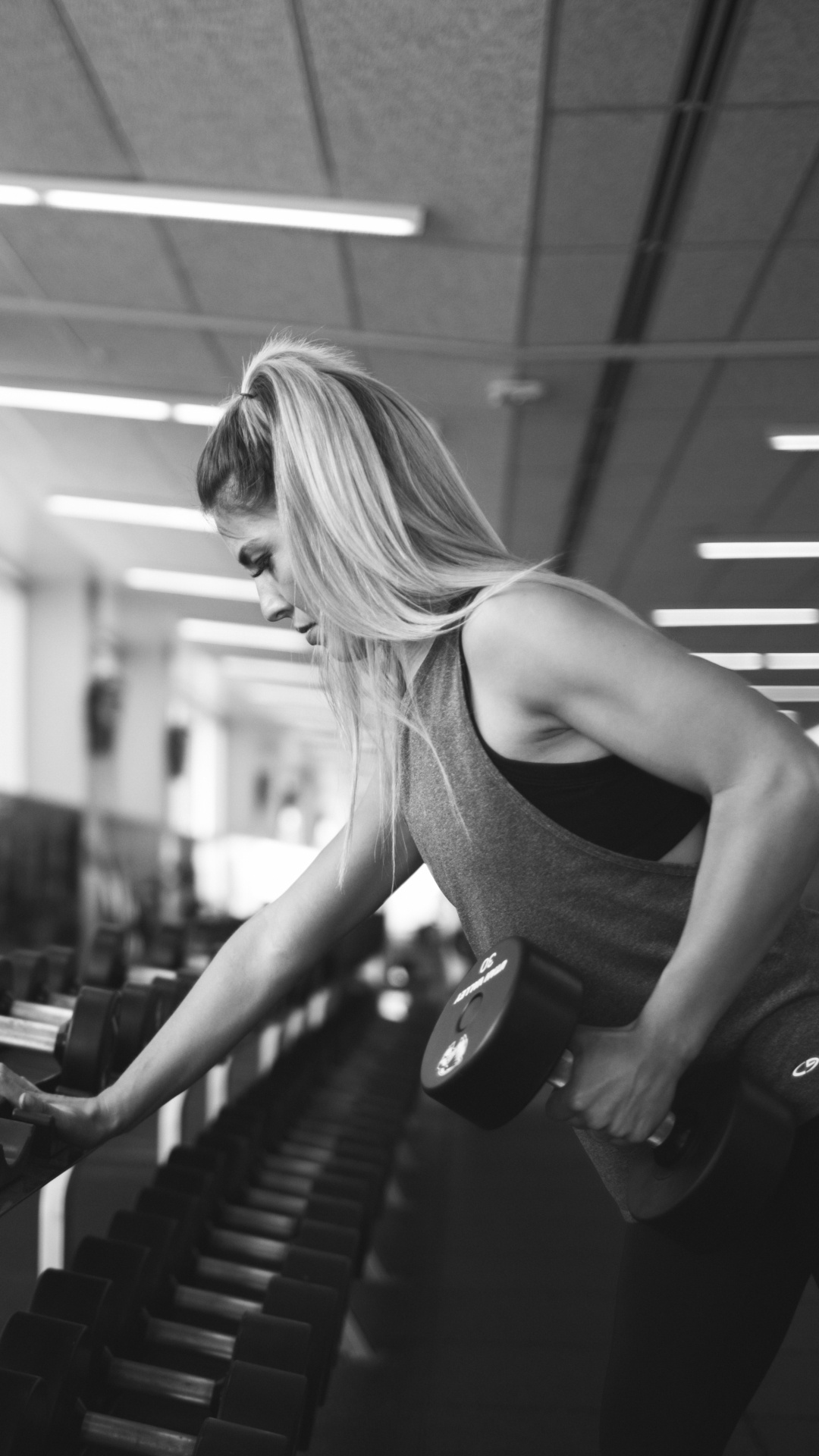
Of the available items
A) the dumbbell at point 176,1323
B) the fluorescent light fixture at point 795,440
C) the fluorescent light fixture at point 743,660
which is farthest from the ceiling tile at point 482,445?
the dumbbell at point 176,1323

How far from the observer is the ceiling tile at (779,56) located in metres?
2.92

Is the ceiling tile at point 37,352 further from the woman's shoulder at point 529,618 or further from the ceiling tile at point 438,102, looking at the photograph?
the woman's shoulder at point 529,618

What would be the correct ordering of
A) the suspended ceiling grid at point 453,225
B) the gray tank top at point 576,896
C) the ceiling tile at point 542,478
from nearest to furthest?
the gray tank top at point 576,896 < the suspended ceiling grid at point 453,225 < the ceiling tile at point 542,478

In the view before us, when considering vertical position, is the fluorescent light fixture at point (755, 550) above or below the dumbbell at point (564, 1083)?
above

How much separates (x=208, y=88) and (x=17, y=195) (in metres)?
0.90

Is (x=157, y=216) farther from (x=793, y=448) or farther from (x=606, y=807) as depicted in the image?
(x=606, y=807)

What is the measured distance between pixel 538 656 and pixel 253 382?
0.41 m

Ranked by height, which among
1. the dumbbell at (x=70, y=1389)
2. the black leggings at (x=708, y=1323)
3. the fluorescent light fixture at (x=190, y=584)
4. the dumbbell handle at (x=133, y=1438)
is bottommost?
the dumbbell handle at (x=133, y=1438)

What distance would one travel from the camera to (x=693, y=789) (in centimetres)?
85

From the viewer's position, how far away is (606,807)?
89 cm

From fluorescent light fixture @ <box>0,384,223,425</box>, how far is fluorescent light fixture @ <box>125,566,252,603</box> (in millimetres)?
2996

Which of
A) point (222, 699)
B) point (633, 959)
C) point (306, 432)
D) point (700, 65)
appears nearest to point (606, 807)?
point (633, 959)

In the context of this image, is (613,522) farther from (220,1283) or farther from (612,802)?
(612,802)

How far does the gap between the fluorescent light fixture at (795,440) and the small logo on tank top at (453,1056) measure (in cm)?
497
